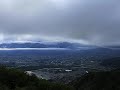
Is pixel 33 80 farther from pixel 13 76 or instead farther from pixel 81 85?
pixel 81 85

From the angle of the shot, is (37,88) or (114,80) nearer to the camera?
(37,88)

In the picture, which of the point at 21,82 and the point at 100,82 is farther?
the point at 100,82

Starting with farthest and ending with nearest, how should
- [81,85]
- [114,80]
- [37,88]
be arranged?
[81,85] → [114,80] → [37,88]

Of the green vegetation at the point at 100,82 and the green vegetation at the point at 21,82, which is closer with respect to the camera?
the green vegetation at the point at 21,82

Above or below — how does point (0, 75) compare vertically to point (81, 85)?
above

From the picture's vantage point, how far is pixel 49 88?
38.3 m

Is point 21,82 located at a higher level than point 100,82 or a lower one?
higher

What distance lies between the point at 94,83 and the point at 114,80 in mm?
7421

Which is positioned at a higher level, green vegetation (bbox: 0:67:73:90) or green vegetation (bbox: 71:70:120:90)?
green vegetation (bbox: 0:67:73:90)

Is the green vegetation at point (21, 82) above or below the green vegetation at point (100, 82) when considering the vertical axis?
above

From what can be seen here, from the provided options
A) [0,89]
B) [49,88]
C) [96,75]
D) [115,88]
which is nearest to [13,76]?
[49,88]

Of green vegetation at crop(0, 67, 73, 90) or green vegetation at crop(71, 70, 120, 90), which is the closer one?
green vegetation at crop(0, 67, 73, 90)

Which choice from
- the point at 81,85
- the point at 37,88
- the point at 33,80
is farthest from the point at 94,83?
the point at 37,88

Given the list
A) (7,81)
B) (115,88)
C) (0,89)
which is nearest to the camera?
(0,89)
